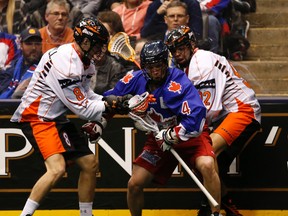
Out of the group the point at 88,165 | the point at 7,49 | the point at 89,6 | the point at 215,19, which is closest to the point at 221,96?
the point at 88,165

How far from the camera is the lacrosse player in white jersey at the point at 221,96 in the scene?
844 centimetres

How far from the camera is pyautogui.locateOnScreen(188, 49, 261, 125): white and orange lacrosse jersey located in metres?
8.44

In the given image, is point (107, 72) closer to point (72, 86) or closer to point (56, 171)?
point (72, 86)

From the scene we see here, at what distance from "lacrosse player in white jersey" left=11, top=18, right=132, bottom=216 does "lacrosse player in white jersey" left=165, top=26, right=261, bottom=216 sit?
2.67 ft

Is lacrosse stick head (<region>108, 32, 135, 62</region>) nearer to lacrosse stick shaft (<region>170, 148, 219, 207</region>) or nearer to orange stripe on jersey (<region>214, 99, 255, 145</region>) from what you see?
orange stripe on jersey (<region>214, 99, 255, 145</region>)

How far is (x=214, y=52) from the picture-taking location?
9.20 metres

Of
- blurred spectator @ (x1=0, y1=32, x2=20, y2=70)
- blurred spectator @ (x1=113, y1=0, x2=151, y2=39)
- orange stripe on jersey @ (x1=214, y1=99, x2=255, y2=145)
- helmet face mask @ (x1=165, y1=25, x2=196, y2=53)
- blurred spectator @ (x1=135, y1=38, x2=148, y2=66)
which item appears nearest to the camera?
helmet face mask @ (x1=165, y1=25, x2=196, y2=53)

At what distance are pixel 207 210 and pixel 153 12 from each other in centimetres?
235

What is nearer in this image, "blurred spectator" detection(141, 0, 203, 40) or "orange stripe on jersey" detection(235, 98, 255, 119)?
"orange stripe on jersey" detection(235, 98, 255, 119)

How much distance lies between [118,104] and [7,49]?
1973 millimetres

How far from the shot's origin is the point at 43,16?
405 inches

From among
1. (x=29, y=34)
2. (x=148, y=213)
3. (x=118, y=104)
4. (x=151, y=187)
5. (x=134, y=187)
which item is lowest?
(x=148, y=213)

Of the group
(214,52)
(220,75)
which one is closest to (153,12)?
(214,52)

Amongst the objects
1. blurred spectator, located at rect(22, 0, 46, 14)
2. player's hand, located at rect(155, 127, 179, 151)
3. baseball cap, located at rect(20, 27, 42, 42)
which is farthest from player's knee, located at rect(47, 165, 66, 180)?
blurred spectator, located at rect(22, 0, 46, 14)
